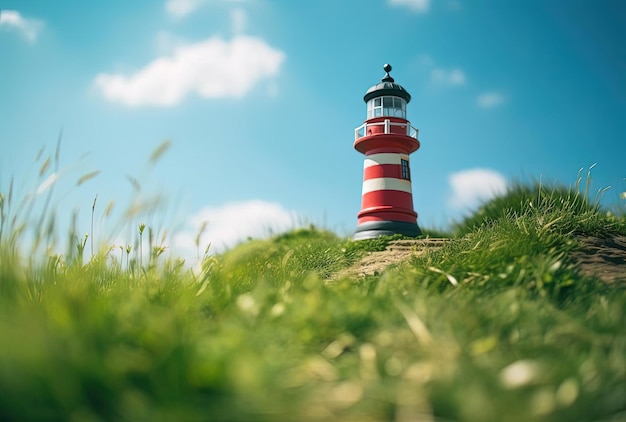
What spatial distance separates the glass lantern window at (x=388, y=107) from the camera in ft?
39.5

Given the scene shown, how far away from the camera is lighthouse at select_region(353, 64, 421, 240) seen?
1105cm

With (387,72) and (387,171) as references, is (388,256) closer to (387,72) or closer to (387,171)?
(387,171)

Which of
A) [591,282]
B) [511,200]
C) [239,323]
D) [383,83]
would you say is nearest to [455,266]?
[591,282]

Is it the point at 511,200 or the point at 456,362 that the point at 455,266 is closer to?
the point at 456,362

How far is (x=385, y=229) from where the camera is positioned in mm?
10883

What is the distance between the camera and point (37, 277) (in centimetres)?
388

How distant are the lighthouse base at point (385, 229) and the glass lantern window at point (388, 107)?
2.50 m

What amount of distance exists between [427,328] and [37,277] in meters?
2.74

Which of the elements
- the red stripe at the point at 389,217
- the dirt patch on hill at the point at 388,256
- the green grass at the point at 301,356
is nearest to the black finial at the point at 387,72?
the red stripe at the point at 389,217

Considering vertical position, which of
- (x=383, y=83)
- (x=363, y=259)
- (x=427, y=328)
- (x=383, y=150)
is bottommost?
(x=427, y=328)

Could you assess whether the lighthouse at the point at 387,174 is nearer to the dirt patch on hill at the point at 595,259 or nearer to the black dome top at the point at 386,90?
the black dome top at the point at 386,90

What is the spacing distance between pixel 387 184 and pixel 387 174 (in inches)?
8.1

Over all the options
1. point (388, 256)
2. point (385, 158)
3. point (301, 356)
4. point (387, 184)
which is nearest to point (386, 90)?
point (385, 158)

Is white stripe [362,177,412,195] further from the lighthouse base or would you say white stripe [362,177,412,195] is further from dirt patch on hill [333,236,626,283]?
dirt patch on hill [333,236,626,283]
